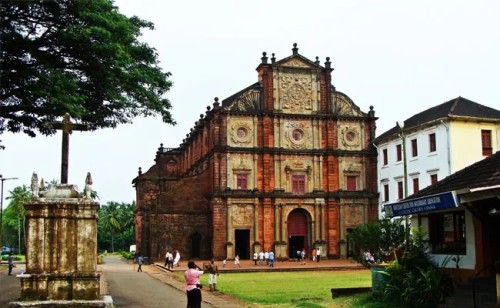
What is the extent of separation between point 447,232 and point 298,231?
32.9 m

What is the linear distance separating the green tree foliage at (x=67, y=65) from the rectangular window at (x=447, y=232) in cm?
1015

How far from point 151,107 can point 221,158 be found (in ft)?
87.1

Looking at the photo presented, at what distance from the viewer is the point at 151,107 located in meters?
21.0

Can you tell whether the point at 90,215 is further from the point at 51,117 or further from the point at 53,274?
the point at 51,117

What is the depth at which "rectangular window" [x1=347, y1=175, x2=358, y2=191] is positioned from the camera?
5050cm

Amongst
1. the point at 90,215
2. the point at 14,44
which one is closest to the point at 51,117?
the point at 14,44

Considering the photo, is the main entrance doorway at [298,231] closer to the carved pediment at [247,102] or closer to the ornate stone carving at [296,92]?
the ornate stone carving at [296,92]

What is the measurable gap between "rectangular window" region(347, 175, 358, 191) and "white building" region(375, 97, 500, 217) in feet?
17.1

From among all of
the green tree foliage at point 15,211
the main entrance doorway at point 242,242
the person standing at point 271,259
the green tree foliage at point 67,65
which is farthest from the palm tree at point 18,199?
the green tree foliage at point 67,65

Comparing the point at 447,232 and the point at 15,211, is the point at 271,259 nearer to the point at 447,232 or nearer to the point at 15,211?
the point at 447,232

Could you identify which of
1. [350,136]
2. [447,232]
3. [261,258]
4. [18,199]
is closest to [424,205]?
[447,232]

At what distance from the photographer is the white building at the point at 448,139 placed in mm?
39281

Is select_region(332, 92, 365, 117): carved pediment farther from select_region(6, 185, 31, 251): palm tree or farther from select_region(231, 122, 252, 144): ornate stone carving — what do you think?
select_region(6, 185, 31, 251): palm tree

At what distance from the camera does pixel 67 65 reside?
769 inches
